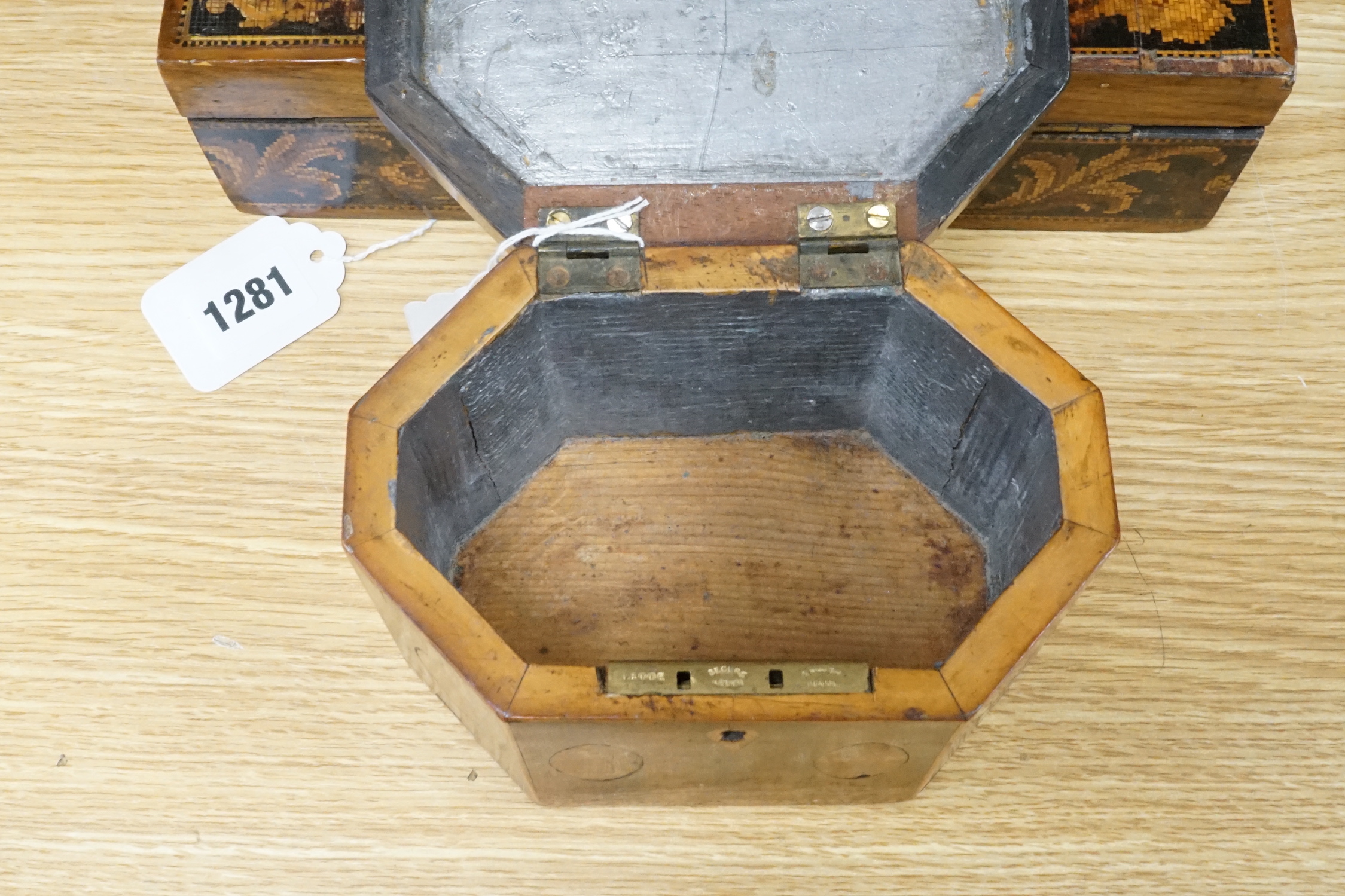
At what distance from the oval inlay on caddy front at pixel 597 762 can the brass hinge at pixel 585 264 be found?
0.42 m

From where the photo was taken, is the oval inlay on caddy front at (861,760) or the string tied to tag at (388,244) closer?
the oval inlay on caddy front at (861,760)

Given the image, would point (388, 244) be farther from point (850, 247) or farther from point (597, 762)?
point (597, 762)

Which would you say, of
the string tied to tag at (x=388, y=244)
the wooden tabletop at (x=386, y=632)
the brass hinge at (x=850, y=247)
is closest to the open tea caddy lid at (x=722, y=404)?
the brass hinge at (x=850, y=247)

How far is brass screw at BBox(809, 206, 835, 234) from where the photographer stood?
1506 mm

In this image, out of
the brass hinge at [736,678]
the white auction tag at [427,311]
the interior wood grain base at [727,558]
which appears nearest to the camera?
the brass hinge at [736,678]

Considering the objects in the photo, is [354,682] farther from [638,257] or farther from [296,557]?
[638,257]

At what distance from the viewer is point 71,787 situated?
1.58m

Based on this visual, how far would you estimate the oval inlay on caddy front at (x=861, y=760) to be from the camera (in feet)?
4.47

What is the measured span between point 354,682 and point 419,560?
354 millimetres

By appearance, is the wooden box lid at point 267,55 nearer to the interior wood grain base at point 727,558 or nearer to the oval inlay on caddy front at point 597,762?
the interior wood grain base at point 727,558

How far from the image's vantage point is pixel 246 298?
1.78m

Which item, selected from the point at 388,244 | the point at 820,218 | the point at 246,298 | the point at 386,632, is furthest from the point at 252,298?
the point at 820,218

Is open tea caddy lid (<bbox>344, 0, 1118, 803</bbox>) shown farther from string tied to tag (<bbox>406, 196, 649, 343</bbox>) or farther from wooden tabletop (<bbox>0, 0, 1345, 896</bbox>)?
wooden tabletop (<bbox>0, 0, 1345, 896</bbox>)

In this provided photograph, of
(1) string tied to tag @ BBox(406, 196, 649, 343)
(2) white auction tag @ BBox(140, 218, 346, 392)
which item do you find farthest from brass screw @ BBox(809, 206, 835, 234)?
(2) white auction tag @ BBox(140, 218, 346, 392)
